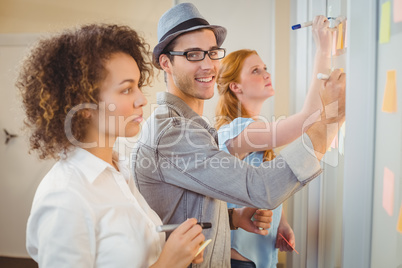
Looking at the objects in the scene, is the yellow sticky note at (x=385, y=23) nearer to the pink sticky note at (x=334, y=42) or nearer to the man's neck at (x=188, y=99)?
the pink sticky note at (x=334, y=42)

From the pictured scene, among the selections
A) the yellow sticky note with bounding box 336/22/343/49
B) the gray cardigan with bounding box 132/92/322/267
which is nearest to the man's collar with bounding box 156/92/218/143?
the gray cardigan with bounding box 132/92/322/267

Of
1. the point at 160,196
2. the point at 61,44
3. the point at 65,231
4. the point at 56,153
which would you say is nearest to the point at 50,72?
the point at 61,44

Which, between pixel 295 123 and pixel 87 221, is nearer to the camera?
pixel 87 221

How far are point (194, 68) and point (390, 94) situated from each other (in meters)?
0.60

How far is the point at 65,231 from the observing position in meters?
0.64

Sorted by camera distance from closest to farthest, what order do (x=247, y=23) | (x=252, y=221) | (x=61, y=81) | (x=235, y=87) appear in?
(x=61, y=81) < (x=252, y=221) < (x=235, y=87) < (x=247, y=23)

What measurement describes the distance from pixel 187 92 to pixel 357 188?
0.59 meters

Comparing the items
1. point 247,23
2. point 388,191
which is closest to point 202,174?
point 388,191

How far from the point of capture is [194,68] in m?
1.17

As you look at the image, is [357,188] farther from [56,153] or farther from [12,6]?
[12,6]

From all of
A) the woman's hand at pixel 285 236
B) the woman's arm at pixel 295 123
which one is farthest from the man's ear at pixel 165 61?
the woman's hand at pixel 285 236

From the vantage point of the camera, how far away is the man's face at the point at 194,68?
3.77ft

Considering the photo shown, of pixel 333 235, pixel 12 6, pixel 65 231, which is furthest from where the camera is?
pixel 12 6

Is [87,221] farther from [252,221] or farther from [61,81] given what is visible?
[252,221]
